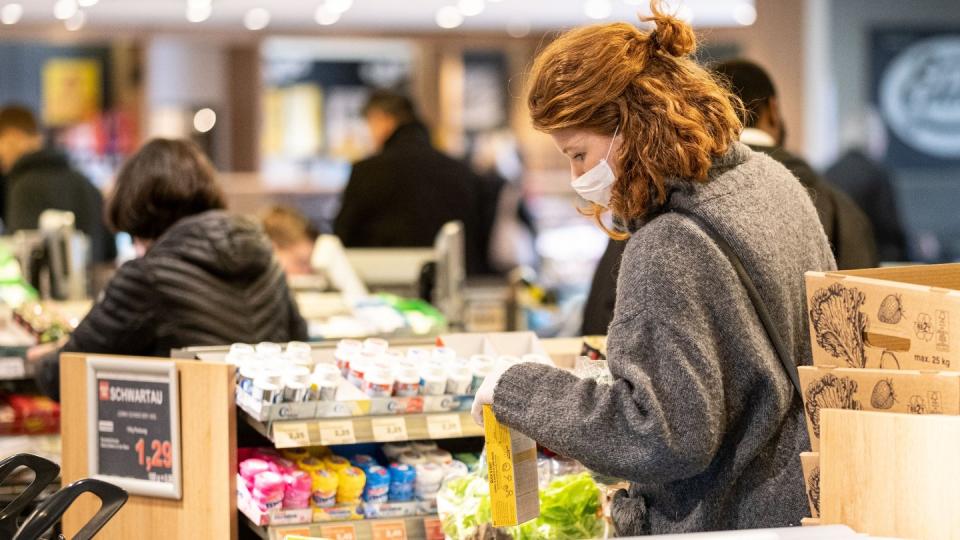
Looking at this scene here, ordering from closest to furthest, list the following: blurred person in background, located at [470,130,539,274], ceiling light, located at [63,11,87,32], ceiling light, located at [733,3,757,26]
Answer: blurred person in background, located at [470,130,539,274]
ceiling light, located at [63,11,87,32]
ceiling light, located at [733,3,757,26]

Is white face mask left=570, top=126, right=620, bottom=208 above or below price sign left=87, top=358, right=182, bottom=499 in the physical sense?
above

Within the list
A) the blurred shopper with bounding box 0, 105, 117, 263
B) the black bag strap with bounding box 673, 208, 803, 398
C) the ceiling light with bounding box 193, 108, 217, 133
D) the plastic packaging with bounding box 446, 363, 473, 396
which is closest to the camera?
the black bag strap with bounding box 673, 208, 803, 398

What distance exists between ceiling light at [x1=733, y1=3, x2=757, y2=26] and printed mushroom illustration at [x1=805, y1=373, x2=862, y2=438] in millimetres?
9816

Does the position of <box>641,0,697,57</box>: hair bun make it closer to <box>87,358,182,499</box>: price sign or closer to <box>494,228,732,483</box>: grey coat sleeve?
<box>494,228,732,483</box>: grey coat sleeve

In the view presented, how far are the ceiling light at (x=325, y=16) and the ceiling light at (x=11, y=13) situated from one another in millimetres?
2569

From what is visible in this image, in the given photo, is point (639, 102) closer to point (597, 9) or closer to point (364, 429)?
point (364, 429)

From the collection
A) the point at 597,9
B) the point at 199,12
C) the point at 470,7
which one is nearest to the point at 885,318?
the point at 470,7

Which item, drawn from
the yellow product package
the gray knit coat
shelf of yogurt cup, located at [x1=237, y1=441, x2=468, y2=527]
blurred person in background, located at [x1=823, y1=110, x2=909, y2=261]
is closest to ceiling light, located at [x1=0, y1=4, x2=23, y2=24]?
blurred person in background, located at [x1=823, y1=110, x2=909, y2=261]

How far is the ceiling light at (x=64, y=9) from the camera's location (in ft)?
Answer: 34.3

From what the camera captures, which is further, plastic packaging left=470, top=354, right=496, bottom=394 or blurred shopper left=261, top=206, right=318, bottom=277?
blurred shopper left=261, top=206, right=318, bottom=277

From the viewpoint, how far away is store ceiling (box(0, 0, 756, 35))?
1078 cm

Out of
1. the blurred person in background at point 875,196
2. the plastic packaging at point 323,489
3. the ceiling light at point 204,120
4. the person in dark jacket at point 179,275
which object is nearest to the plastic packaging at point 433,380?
the plastic packaging at point 323,489

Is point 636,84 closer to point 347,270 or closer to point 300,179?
A: point 347,270

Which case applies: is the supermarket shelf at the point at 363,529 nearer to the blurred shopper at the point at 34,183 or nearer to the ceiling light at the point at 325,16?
the blurred shopper at the point at 34,183
